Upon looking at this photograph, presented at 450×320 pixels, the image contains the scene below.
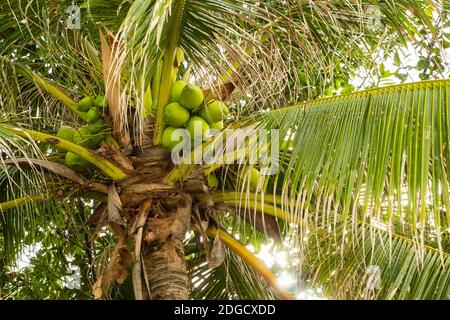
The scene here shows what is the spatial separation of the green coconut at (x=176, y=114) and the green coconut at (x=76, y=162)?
476 mm

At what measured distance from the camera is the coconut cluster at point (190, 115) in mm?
3113

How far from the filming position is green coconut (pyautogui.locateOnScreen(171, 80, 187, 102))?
316cm

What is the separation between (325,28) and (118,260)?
1.70 meters

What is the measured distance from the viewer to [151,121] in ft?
11.0

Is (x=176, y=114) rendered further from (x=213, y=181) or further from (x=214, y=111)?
(x=213, y=181)

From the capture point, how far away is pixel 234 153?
3066 millimetres

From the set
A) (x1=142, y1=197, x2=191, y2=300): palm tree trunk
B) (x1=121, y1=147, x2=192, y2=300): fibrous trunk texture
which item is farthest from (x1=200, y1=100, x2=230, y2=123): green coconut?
(x1=142, y1=197, x2=191, y2=300): palm tree trunk

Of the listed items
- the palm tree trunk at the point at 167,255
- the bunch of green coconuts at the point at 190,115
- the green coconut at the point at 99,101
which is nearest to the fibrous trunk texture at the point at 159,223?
the palm tree trunk at the point at 167,255

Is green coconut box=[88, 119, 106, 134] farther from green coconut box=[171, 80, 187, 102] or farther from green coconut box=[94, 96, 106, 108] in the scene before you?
green coconut box=[171, 80, 187, 102]

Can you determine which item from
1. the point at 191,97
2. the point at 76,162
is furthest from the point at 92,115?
the point at 191,97

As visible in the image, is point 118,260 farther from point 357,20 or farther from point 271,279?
point 357,20

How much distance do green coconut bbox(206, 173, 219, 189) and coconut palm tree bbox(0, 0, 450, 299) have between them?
28mm

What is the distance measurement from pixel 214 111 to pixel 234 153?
250mm
